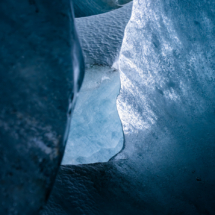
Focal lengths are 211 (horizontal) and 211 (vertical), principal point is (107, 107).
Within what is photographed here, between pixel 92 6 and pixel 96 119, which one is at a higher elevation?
pixel 92 6

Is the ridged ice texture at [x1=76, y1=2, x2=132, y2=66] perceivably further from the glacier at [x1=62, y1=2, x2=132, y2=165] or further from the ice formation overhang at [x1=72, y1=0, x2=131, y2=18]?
the ice formation overhang at [x1=72, y1=0, x2=131, y2=18]

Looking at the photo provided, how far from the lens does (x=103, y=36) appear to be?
682mm

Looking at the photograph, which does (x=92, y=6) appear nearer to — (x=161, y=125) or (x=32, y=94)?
(x=161, y=125)

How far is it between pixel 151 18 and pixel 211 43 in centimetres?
20

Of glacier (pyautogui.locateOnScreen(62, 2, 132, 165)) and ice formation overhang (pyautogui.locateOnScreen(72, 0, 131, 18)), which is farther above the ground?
ice formation overhang (pyautogui.locateOnScreen(72, 0, 131, 18))

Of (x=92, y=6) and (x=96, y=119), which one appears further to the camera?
(x=92, y=6)

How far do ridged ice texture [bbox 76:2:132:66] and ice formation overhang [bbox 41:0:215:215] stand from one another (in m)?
0.04

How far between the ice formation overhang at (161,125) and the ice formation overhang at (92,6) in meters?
0.48

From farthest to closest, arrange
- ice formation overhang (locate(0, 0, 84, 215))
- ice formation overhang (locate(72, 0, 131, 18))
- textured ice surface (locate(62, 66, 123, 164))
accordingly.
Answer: ice formation overhang (locate(72, 0, 131, 18)), textured ice surface (locate(62, 66, 123, 164)), ice formation overhang (locate(0, 0, 84, 215))

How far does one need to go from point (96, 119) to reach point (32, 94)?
426 millimetres

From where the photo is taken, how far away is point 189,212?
2.49 ft

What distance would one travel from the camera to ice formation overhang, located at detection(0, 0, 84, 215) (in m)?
0.21

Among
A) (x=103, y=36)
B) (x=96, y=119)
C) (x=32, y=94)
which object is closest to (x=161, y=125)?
(x=96, y=119)

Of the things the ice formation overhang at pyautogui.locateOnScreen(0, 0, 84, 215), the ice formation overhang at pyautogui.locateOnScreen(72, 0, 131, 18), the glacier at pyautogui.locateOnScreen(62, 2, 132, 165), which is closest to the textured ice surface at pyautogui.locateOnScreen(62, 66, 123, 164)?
the glacier at pyautogui.locateOnScreen(62, 2, 132, 165)
